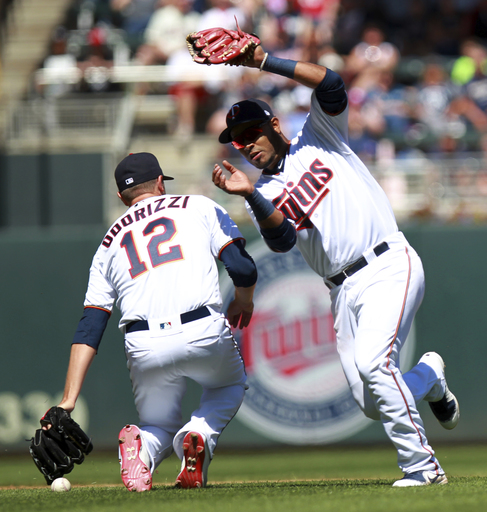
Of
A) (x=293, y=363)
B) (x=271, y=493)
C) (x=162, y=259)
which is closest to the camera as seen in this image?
(x=271, y=493)

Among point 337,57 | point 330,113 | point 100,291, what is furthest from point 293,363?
point 337,57

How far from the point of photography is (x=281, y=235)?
139 inches

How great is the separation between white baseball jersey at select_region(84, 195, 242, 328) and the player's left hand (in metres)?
0.24

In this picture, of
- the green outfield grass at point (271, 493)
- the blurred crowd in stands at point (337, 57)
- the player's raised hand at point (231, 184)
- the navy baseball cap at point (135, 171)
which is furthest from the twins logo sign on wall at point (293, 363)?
the player's raised hand at point (231, 184)

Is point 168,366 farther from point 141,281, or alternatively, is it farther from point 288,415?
point 288,415

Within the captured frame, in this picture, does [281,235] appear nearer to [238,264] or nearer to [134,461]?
[238,264]

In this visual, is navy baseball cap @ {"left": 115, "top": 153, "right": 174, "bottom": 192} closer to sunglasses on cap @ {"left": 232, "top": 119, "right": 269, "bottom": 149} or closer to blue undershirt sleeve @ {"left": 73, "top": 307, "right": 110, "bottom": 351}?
sunglasses on cap @ {"left": 232, "top": 119, "right": 269, "bottom": 149}

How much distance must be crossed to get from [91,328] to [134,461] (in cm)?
64

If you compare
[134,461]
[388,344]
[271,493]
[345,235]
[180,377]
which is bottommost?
[134,461]

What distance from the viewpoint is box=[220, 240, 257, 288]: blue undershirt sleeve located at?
3623 mm

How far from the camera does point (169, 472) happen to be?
18.7 ft

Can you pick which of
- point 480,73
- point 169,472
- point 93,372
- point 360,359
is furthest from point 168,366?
point 480,73

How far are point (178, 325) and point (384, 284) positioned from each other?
950mm

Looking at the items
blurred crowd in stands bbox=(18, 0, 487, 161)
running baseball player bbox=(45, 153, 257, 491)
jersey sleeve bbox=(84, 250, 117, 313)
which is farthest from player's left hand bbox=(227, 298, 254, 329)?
blurred crowd in stands bbox=(18, 0, 487, 161)
